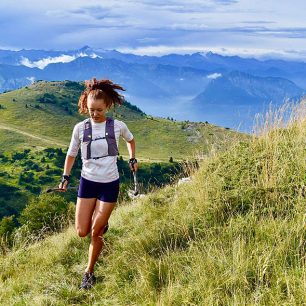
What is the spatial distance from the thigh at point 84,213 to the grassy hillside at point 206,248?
2.40 ft

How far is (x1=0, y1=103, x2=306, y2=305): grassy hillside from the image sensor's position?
4867 millimetres

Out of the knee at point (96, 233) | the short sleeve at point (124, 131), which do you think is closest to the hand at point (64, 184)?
the knee at point (96, 233)

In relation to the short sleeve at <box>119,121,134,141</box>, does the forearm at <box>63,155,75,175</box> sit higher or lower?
lower

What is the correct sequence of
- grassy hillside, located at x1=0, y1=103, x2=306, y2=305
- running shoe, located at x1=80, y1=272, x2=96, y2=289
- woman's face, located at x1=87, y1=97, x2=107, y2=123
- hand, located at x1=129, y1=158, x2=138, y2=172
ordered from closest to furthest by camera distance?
grassy hillside, located at x1=0, y1=103, x2=306, y2=305 < running shoe, located at x1=80, y1=272, x2=96, y2=289 < woman's face, located at x1=87, y1=97, x2=107, y2=123 < hand, located at x1=129, y1=158, x2=138, y2=172

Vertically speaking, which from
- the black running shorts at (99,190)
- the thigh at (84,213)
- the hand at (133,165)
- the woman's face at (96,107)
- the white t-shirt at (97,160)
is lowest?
the thigh at (84,213)

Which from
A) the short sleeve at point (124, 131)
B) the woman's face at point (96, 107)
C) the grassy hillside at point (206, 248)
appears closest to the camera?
the grassy hillside at point (206, 248)

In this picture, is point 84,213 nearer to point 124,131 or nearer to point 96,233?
point 96,233

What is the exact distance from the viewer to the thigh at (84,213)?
6.53 m

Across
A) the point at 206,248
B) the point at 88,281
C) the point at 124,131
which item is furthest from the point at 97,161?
the point at 206,248

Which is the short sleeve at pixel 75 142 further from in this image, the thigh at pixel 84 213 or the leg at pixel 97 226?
the leg at pixel 97 226

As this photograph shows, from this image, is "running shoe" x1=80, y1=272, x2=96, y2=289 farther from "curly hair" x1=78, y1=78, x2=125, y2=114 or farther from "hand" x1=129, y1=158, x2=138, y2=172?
"curly hair" x1=78, y1=78, x2=125, y2=114

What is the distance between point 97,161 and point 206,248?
7.08ft

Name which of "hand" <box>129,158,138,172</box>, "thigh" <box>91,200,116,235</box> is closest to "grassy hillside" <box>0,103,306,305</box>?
"thigh" <box>91,200,116,235</box>

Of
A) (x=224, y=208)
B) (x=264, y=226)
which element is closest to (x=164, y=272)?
(x=264, y=226)
